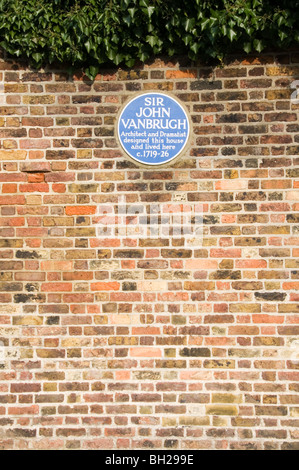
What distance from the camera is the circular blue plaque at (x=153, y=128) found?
122 inches

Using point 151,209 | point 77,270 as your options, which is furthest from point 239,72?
point 77,270

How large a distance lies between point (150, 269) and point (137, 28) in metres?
1.70

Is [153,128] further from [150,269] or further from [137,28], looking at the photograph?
[150,269]

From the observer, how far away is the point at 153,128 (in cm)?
310

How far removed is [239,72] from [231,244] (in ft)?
4.12

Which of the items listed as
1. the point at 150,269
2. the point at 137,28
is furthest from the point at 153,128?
the point at 150,269

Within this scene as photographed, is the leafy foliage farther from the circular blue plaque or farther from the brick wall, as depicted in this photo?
the circular blue plaque

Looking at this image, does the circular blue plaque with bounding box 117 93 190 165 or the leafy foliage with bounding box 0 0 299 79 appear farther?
the circular blue plaque with bounding box 117 93 190 165

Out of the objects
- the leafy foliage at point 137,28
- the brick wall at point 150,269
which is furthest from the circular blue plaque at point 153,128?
the leafy foliage at point 137,28

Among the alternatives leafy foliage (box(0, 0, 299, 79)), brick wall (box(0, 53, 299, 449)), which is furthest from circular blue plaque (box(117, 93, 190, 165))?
leafy foliage (box(0, 0, 299, 79))

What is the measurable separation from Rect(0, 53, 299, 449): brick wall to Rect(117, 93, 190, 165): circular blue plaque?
8 cm

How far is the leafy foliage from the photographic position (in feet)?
9.59

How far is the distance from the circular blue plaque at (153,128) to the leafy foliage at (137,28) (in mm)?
312

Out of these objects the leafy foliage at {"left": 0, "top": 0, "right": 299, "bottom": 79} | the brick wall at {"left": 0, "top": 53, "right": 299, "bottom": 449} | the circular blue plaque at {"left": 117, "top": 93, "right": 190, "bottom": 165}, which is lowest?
the brick wall at {"left": 0, "top": 53, "right": 299, "bottom": 449}
